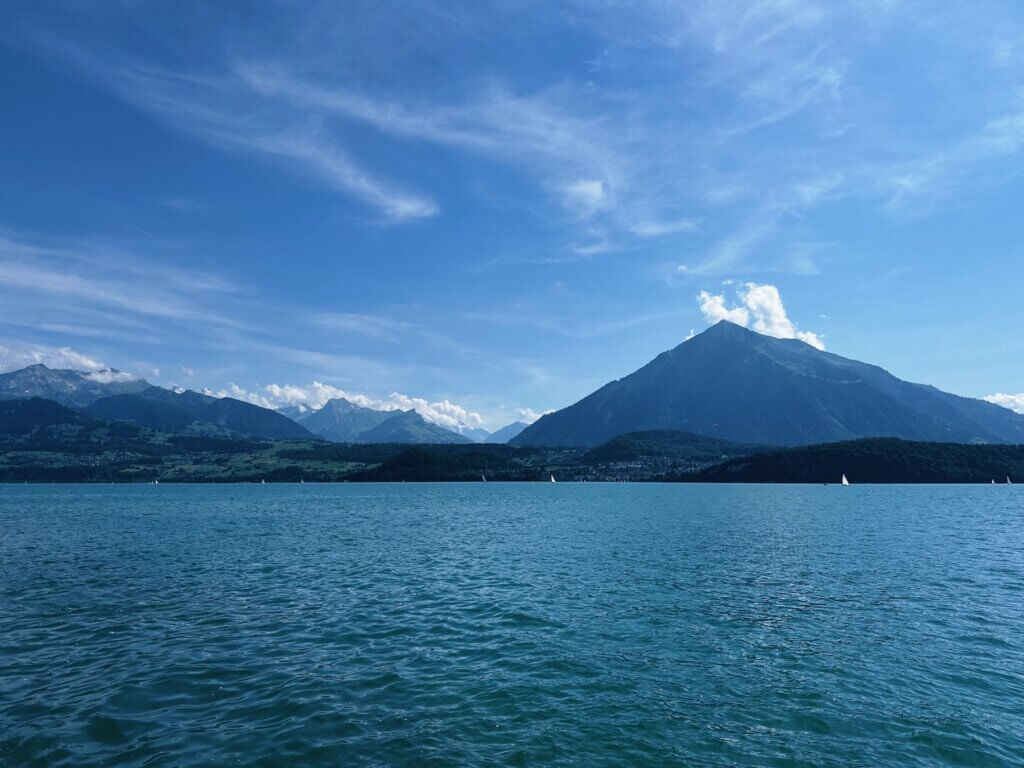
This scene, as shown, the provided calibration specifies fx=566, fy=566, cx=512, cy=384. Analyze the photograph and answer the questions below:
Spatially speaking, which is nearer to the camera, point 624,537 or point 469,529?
point 624,537

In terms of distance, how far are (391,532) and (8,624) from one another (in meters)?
61.4

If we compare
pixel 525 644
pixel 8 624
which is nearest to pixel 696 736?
pixel 525 644

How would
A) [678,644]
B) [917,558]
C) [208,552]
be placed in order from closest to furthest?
[678,644]
[917,558]
[208,552]

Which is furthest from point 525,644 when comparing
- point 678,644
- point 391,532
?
point 391,532

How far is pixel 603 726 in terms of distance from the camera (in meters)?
22.4

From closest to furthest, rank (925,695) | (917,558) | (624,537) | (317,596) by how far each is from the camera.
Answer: (925,695) < (317,596) < (917,558) < (624,537)

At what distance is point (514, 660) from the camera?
2998cm

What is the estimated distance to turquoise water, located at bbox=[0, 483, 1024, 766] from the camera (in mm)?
20812

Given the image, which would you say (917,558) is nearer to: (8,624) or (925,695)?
(925,695)

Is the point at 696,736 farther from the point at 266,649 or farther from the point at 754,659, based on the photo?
the point at 266,649

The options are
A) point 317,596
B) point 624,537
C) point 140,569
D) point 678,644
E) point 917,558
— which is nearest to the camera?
point 678,644

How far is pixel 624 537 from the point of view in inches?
3410

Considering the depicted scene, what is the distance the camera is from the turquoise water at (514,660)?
20812mm

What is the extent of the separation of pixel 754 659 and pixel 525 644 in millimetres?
12401
